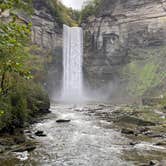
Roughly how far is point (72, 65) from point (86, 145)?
47.0 m

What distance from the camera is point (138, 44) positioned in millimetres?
60625

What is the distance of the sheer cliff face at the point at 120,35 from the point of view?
195ft

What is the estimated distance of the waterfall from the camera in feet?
201

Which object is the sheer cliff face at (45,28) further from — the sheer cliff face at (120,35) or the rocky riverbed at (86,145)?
the rocky riverbed at (86,145)

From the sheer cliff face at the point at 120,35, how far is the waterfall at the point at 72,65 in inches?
81.9

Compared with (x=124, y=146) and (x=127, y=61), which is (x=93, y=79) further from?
(x=124, y=146)

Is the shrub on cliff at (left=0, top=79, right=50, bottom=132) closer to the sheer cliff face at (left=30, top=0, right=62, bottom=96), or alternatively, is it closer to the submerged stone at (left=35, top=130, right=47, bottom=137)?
the submerged stone at (left=35, top=130, right=47, bottom=137)

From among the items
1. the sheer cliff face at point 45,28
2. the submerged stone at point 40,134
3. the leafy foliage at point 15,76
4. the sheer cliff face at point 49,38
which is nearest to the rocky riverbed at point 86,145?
the submerged stone at point 40,134

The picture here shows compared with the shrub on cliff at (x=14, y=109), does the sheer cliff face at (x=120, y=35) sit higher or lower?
higher

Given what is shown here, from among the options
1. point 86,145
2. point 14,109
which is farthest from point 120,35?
point 86,145

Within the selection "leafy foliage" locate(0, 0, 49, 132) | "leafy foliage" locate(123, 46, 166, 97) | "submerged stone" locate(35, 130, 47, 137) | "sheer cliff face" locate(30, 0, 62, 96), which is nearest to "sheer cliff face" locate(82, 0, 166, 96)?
"leafy foliage" locate(123, 46, 166, 97)

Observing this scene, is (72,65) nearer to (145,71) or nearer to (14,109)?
(145,71)

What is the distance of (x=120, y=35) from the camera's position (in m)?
62.2

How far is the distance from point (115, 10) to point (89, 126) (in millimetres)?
46458
